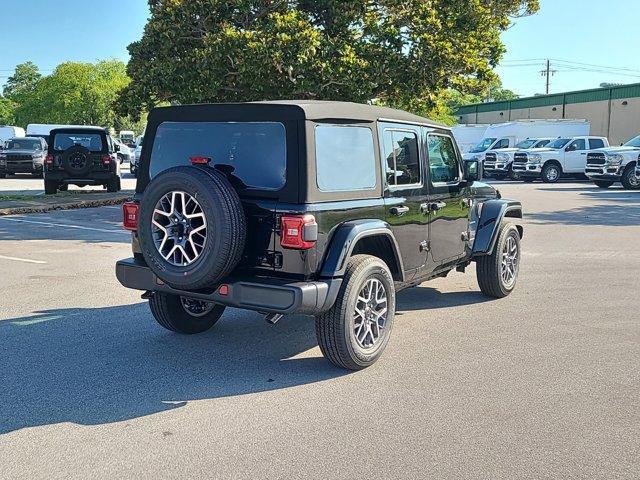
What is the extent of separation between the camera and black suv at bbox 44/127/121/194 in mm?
17844

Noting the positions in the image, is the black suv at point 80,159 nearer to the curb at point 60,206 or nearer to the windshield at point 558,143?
the curb at point 60,206

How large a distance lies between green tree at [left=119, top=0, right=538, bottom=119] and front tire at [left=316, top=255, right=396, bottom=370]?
900cm

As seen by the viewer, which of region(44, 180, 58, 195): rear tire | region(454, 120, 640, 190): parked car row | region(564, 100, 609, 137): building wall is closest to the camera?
region(44, 180, 58, 195): rear tire

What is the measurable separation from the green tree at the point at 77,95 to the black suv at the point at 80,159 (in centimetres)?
5543

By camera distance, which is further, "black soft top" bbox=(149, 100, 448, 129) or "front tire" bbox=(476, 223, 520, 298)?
"front tire" bbox=(476, 223, 520, 298)

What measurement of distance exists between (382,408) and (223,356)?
157cm

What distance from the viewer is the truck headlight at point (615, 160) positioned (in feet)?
78.9

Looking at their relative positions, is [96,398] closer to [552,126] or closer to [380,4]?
[380,4]

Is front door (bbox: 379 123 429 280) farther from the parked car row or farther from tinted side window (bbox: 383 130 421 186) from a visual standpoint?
the parked car row

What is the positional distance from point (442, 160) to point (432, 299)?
5.55 ft

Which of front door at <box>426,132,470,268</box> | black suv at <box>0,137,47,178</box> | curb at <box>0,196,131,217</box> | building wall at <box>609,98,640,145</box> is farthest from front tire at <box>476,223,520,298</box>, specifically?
building wall at <box>609,98,640,145</box>

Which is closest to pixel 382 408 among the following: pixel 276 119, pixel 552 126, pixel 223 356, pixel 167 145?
pixel 223 356

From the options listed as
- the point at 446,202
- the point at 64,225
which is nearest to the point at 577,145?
the point at 64,225

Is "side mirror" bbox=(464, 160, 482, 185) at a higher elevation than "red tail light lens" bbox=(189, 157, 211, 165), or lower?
lower
